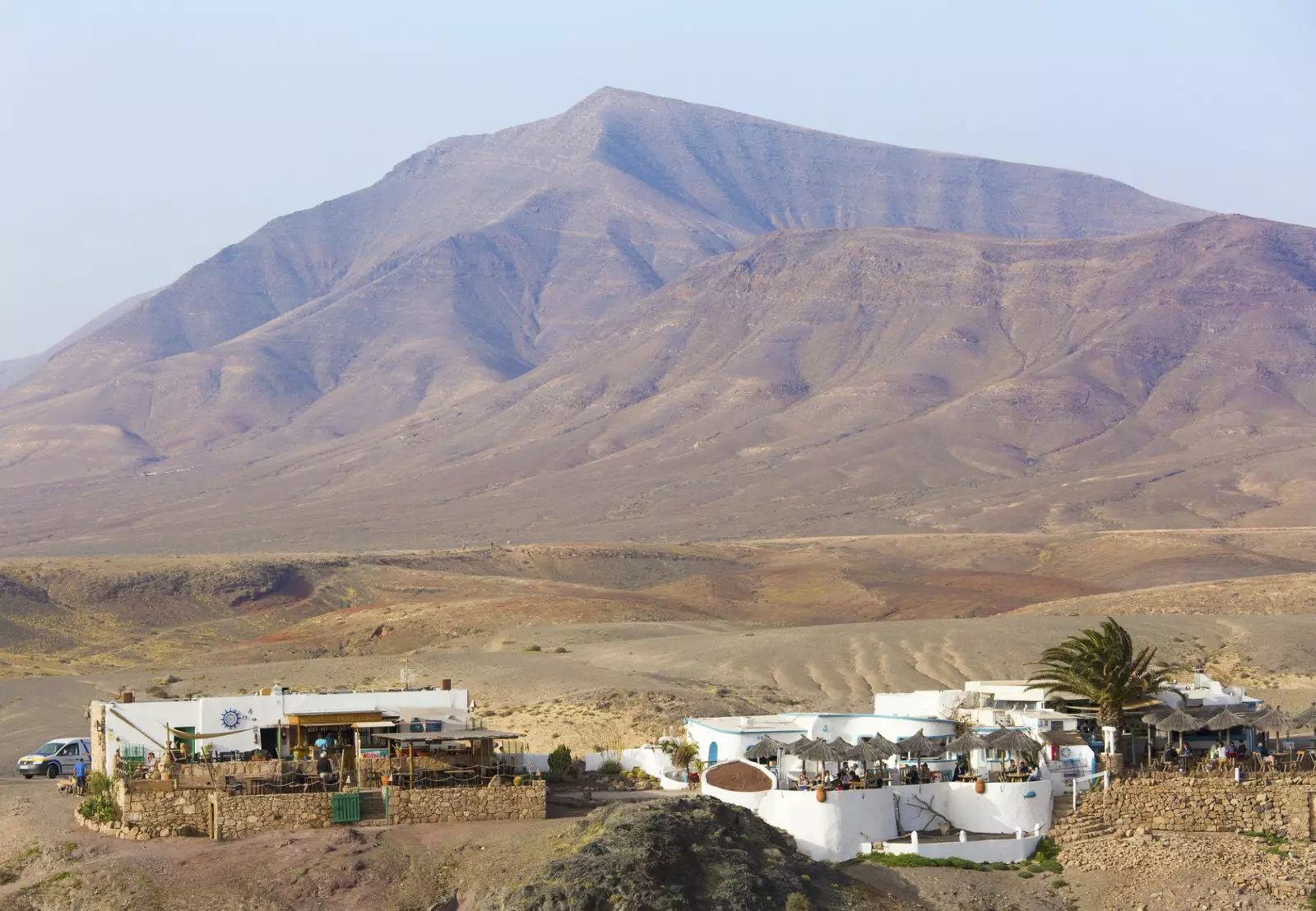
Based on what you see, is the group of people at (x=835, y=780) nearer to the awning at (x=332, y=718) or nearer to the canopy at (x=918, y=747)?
the canopy at (x=918, y=747)

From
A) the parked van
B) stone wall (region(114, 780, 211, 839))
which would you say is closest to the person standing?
stone wall (region(114, 780, 211, 839))

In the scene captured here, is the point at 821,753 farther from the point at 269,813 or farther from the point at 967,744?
the point at 269,813

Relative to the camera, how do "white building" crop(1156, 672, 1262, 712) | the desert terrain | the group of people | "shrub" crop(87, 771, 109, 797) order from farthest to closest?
"white building" crop(1156, 672, 1262, 712), "shrub" crop(87, 771, 109, 797), the group of people, the desert terrain

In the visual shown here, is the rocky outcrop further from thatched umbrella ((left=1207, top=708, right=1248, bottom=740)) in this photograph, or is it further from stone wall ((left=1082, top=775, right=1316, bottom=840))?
thatched umbrella ((left=1207, top=708, right=1248, bottom=740))

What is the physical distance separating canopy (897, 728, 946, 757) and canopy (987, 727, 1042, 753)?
1.29 m

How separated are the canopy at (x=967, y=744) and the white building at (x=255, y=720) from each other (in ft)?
34.5

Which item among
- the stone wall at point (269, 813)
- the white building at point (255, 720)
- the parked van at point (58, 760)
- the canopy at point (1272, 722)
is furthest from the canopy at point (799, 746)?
the parked van at point (58, 760)

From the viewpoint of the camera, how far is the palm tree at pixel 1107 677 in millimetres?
40688

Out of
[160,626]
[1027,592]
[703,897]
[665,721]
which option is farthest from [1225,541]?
[703,897]

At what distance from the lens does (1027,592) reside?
4498 inches

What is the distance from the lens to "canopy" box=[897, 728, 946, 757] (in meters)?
39.1

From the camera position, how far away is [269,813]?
3409 centimetres

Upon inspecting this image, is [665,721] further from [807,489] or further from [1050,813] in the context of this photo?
[807,489]

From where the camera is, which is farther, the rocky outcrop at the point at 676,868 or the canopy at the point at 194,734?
the canopy at the point at 194,734
